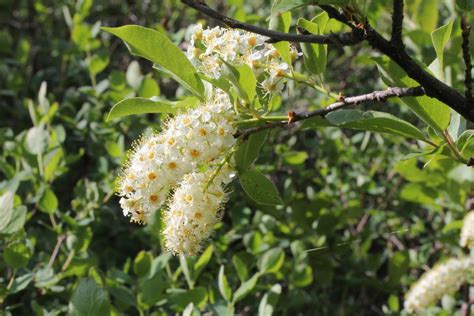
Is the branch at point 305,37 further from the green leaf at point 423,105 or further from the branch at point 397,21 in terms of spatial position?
the green leaf at point 423,105

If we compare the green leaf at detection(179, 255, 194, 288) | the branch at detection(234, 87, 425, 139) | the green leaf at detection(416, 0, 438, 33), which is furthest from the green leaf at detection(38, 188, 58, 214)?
the green leaf at detection(416, 0, 438, 33)

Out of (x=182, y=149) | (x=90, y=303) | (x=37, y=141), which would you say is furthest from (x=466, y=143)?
(x=37, y=141)

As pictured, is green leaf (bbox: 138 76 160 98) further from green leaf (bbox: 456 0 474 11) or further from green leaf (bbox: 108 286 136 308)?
green leaf (bbox: 456 0 474 11)

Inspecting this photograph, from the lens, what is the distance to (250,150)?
1234mm

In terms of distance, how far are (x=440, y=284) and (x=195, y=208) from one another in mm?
1114

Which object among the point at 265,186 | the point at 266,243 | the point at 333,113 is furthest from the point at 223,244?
the point at 333,113

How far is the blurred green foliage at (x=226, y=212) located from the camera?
177cm

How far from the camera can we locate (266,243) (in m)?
2.10

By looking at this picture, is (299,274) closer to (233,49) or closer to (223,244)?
(223,244)

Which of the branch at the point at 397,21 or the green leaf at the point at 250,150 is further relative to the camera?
the green leaf at the point at 250,150

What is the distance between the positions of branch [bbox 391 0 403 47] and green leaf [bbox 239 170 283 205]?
1.20 ft

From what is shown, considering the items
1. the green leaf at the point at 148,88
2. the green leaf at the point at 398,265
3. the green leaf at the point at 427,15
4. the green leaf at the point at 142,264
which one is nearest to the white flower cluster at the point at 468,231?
the green leaf at the point at 398,265

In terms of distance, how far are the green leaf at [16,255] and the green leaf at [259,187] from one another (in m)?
0.65

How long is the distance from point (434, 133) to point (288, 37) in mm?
399
